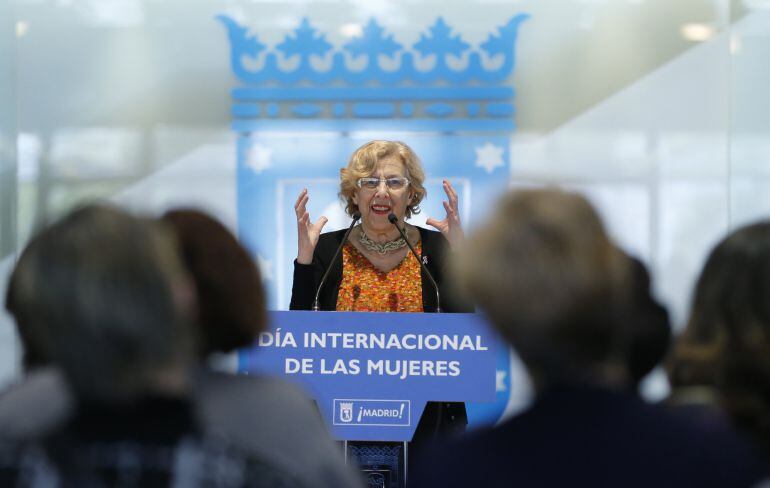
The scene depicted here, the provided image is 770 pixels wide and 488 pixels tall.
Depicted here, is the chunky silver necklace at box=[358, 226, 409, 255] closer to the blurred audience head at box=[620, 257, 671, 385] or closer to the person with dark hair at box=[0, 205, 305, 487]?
the blurred audience head at box=[620, 257, 671, 385]

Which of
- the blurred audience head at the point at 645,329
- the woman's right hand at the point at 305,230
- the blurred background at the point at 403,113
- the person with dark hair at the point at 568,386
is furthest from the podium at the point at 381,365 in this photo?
the person with dark hair at the point at 568,386

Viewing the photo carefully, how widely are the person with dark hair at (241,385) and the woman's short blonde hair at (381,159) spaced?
121 inches

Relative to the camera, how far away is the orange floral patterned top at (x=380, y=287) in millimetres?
4461

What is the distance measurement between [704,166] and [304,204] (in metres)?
2.29

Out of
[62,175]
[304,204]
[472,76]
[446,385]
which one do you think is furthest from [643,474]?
[62,175]

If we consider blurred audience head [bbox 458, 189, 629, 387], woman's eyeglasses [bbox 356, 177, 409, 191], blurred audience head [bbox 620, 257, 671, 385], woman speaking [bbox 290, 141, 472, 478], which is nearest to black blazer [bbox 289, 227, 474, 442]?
woman speaking [bbox 290, 141, 472, 478]

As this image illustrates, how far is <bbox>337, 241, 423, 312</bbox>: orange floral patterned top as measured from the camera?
446cm

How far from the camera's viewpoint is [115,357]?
135cm

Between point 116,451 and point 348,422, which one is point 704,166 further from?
point 116,451

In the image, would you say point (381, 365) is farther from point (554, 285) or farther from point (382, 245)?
point (554, 285)

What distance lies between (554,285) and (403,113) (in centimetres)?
405

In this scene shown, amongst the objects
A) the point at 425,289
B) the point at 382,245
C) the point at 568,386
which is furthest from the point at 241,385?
the point at 382,245

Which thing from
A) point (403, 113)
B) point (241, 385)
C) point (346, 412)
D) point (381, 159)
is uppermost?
point (403, 113)

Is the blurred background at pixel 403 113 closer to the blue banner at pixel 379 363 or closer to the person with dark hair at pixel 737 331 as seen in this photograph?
the blue banner at pixel 379 363
